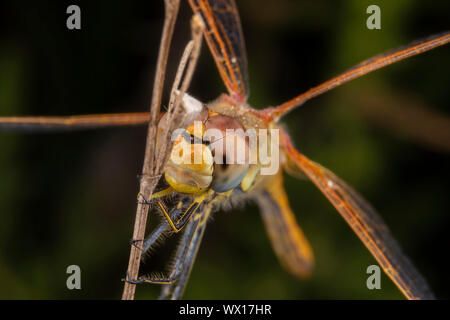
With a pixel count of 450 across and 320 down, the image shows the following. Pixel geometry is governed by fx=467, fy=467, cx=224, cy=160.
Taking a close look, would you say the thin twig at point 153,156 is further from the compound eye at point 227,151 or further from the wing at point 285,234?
the wing at point 285,234

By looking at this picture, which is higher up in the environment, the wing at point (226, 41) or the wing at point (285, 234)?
the wing at point (226, 41)

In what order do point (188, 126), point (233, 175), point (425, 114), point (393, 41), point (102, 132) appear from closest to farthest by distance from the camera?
point (188, 126) < point (233, 175) < point (393, 41) < point (425, 114) < point (102, 132)

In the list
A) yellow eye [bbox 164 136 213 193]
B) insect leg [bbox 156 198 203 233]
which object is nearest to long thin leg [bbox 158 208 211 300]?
insect leg [bbox 156 198 203 233]

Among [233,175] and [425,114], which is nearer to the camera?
[233,175]

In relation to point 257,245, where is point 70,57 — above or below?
above

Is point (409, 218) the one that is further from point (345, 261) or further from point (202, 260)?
point (202, 260)

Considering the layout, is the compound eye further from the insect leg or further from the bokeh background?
the bokeh background

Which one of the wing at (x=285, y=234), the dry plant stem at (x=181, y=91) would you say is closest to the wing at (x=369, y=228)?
the wing at (x=285, y=234)

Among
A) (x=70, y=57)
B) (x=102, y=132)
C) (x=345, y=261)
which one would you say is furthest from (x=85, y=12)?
(x=345, y=261)
